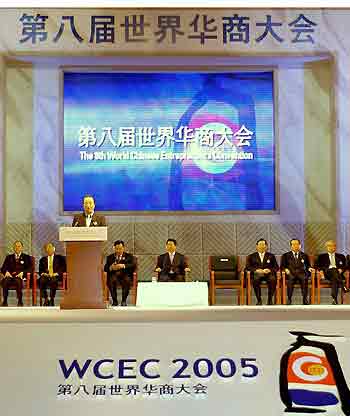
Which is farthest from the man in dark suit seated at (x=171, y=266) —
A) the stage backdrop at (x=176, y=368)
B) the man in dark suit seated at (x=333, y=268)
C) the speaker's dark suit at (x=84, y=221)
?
the stage backdrop at (x=176, y=368)

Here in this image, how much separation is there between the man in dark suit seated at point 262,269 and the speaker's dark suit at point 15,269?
2622 mm

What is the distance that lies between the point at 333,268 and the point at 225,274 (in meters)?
1.33

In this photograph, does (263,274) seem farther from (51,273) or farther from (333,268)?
(51,273)

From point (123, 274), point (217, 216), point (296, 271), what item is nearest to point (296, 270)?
point (296, 271)

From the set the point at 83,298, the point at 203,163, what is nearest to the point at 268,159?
the point at 203,163

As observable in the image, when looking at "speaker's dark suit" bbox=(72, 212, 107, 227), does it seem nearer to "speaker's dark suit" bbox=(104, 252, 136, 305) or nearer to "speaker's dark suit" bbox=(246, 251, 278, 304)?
"speaker's dark suit" bbox=(104, 252, 136, 305)

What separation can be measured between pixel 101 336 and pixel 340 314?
128cm

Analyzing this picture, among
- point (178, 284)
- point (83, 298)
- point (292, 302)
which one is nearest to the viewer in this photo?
point (83, 298)

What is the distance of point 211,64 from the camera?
31.4 ft

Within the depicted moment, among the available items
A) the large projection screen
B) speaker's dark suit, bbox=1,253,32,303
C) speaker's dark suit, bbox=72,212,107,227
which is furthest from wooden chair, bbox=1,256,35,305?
speaker's dark suit, bbox=72,212,107,227

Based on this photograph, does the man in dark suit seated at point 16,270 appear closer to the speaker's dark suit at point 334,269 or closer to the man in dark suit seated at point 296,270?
the man in dark suit seated at point 296,270

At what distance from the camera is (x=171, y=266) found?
8.34 metres

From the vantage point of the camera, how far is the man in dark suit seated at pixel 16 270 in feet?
26.9

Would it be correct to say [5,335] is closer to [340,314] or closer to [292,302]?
[340,314]
